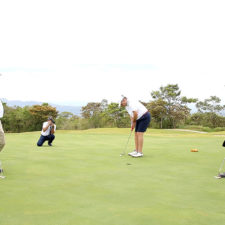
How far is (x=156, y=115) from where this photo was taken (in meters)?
55.2

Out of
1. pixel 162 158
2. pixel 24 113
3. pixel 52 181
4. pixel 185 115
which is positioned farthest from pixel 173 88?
pixel 52 181

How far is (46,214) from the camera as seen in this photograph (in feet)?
12.2

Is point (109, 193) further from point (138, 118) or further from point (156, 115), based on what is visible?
point (156, 115)

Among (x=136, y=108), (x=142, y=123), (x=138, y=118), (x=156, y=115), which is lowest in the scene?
(x=142, y=123)

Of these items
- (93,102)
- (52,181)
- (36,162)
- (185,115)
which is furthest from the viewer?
(93,102)

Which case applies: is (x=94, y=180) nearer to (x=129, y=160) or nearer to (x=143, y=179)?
(x=143, y=179)

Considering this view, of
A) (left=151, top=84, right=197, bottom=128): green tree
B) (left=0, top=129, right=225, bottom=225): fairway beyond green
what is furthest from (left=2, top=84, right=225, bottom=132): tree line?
(left=0, top=129, right=225, bottom=225): fairway beyond green

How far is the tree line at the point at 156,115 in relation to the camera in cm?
5616

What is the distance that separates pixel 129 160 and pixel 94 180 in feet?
9.43

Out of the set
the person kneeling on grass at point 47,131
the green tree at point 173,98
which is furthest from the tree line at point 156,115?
the person kneeling on grass at point 47,131

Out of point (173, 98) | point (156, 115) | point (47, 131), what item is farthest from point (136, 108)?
point (173, 98)

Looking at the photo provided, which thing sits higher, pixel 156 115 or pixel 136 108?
pixel 156 115

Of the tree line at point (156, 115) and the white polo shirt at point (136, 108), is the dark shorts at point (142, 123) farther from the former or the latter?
the tree line at point (156, 115)

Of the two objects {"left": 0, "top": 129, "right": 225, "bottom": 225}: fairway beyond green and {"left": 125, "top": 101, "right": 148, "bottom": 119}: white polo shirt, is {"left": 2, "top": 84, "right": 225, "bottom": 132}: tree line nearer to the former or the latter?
{"left": 125, "top": 101, "right": 148, "bottom": 119}: white polo shirt
